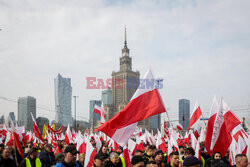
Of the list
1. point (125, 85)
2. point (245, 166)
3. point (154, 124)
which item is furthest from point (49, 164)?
point (154, 124)

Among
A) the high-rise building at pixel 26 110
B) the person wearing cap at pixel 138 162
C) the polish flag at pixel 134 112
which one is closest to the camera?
the person wearing cap at pixel 138 162

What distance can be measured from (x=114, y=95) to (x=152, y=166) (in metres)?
113

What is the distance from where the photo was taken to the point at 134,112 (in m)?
6.89

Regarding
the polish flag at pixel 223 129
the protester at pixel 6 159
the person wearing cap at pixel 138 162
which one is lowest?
the protester at pixel 6 159

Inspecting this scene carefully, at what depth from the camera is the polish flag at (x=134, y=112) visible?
22.0ft

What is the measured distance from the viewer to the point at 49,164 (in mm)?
8578

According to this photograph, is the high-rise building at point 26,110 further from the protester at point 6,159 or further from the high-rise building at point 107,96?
the protester at point 6,159

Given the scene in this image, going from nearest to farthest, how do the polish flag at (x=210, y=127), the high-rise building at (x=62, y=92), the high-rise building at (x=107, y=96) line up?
1. the polish flag at (x=210, y=127)
2. the high-rise building at (x=107, y=96)
3. the high-rise building at (x=62, y=92)

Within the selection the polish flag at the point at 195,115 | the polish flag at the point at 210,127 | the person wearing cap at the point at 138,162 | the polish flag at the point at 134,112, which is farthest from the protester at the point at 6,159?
the polish flag at the point at 195,115

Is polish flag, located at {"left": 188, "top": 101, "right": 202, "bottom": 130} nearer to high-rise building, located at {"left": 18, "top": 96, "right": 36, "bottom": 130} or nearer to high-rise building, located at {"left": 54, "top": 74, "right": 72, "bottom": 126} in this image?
high-rise building, located at {"left": 18, "top": 96, "right": 36, "bottom": 130}

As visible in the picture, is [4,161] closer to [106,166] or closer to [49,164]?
[49,164]

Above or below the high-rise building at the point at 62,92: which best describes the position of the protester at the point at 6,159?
below

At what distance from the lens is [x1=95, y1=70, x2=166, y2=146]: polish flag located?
6711mm

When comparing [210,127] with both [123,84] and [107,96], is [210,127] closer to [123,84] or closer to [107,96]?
[123,84]
